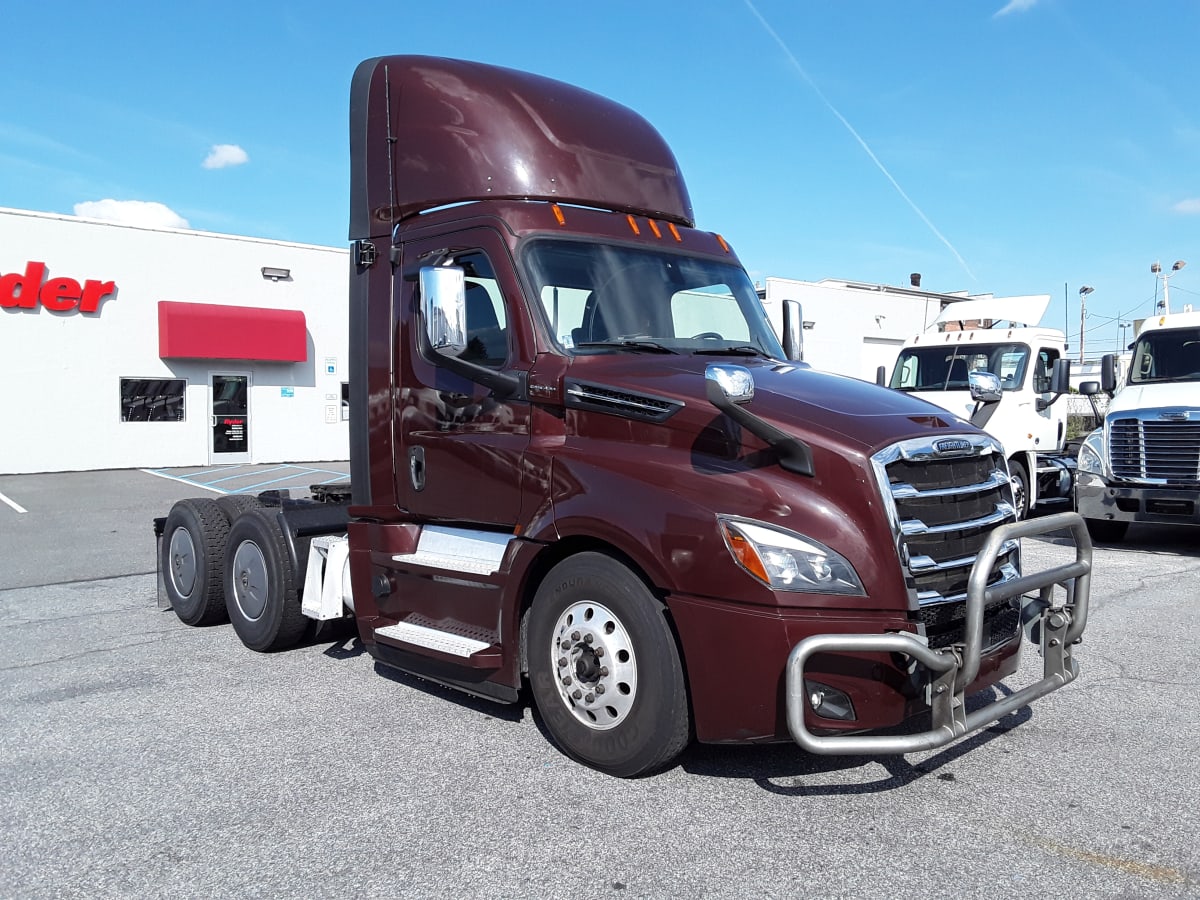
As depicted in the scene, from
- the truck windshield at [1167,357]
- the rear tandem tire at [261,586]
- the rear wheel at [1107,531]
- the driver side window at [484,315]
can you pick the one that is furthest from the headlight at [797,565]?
the truck windshield at [1167,357]

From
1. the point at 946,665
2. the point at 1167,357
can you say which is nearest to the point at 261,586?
the point at 946,665

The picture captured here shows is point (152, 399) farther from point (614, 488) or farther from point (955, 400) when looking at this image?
point (614, 488)

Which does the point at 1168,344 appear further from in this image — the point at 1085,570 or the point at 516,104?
the point at 516,104

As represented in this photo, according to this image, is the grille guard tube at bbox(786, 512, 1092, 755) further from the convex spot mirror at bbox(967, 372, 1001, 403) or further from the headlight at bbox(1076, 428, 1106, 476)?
the headlight at bbox(1076, 428, 1106, 476)

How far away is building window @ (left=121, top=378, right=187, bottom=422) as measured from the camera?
22.8 m

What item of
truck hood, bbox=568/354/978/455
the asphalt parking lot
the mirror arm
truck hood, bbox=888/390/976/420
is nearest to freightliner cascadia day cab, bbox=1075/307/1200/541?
truck hood, bbox=888/390/976/420

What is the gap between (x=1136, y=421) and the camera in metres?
10.9

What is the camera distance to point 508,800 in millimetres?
4059

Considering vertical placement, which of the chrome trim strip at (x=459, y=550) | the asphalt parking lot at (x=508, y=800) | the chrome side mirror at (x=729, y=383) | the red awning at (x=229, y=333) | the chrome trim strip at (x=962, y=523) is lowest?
the asphalt parking lot at (x=508, y=800)

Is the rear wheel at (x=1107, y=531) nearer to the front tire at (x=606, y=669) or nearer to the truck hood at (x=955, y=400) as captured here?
the truck hood at (x=955, y=400)

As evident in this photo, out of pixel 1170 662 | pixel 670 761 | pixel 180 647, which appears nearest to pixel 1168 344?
pixel 1170 662

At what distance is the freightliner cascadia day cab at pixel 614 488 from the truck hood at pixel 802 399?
16mm

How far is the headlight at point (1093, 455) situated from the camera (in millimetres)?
11172

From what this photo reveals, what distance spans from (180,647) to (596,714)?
381 centimetres
